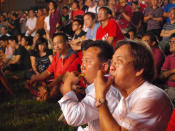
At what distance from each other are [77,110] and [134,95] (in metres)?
0.39

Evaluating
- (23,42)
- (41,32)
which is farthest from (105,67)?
(41,32)

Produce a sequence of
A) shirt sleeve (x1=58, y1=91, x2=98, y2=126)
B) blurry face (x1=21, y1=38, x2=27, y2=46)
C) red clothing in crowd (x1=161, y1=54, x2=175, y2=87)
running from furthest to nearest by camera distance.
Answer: blurry face (x1=21, y1=38, x2=27, y2=46) < red clothing in crowd (x1=161, y1=54, x2=175, y2=87) < shirt sleeve (x1=58, y1=91, x2=98, y2=126)

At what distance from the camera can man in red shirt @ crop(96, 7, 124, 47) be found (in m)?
4.38

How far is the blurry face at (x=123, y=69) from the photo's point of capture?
1363mm

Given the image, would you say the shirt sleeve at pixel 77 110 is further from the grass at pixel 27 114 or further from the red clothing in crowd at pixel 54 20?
the red clothing in crowd at pixel 54 20

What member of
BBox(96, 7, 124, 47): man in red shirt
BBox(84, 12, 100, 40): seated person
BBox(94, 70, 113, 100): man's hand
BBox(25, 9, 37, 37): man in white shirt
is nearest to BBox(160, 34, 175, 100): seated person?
BBox(96, 7, 124, 47): man in red shirt

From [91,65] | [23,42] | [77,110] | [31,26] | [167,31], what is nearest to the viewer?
[77,110]

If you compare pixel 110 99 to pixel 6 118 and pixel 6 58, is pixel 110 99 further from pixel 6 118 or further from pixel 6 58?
pixel 6 58

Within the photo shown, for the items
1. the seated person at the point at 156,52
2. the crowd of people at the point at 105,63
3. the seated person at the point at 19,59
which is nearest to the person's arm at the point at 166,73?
the crowd of people at the point at 105,63

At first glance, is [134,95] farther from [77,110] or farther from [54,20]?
[54,20]

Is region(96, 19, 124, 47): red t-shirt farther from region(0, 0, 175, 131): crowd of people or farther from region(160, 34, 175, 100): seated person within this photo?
region(160, 34, 175, 100): seated person

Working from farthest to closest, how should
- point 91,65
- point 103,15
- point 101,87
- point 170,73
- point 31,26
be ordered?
point 31,26, point 103,15, point 170,73, point 91,65, point 101,87

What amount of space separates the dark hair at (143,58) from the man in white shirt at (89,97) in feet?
0.96

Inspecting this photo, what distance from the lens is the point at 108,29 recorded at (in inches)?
174
